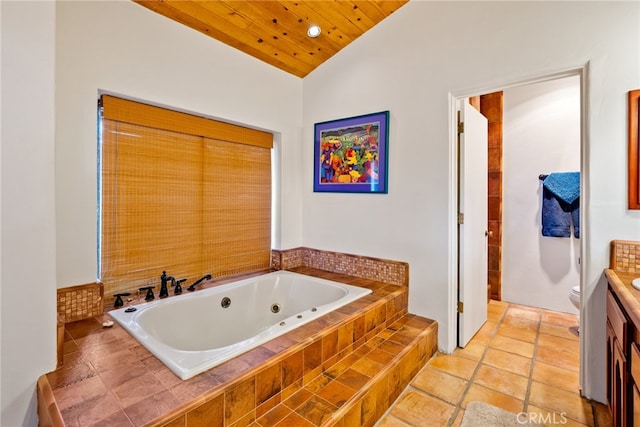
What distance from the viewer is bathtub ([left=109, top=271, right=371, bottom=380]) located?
146 cm

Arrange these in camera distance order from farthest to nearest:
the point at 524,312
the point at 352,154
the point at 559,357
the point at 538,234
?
the point at 538,234 → the point at 524,312 → the point at 352,154 → the point at 559,357

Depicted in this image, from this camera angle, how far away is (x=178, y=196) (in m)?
2.42

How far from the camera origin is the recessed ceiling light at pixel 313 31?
8.24 feet

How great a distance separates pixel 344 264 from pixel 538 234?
6.93ft

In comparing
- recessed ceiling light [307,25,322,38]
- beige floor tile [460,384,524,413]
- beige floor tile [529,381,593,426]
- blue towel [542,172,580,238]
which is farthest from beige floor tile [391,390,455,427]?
recessed ceiling light [307,25,322,38]

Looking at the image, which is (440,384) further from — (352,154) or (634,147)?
(352,154)

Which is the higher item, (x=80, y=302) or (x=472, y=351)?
(x=80, y=302)

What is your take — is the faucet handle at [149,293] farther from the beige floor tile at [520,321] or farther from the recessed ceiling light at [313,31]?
the beige floor tile at [520,321]

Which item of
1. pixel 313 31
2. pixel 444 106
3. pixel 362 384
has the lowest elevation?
pixel 362 384

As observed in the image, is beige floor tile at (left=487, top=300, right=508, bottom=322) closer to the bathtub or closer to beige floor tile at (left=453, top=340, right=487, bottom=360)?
beige floor tile at (left=453, top=340, right=487, bottom=360)

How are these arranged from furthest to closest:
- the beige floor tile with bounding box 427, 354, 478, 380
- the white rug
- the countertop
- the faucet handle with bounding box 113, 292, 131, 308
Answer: the beige floor tile with bounding box 427, 354, 478, 380, the faucet handle with bounding box 113, 292, 131, 308, the white rug, the countertop

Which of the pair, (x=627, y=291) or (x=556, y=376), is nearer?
(x=627, y=291)

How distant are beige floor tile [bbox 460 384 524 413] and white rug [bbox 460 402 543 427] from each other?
0.04 metres

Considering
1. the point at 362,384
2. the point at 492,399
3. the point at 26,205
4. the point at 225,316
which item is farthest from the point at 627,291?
the point at 26,205
